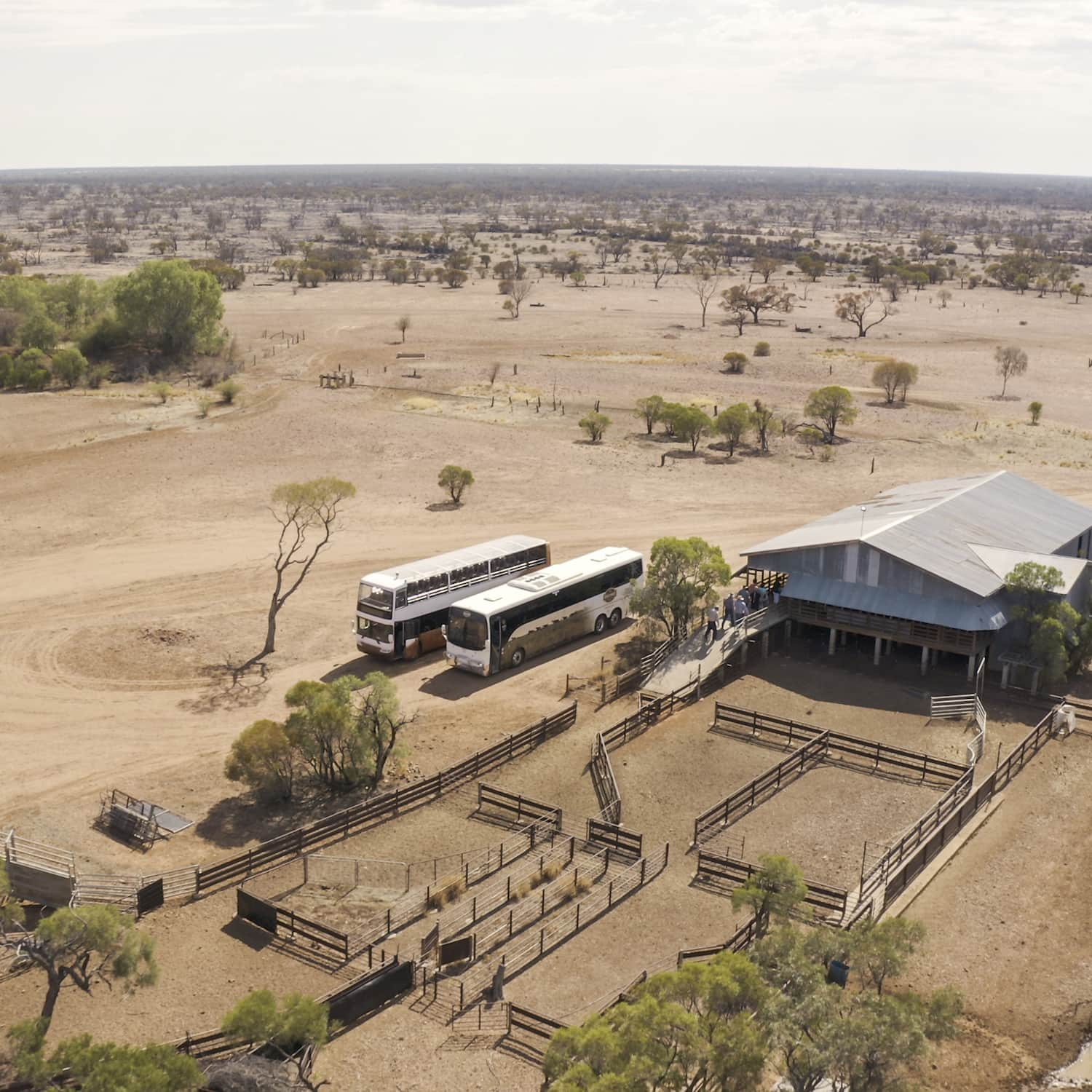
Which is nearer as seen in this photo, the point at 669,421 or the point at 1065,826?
the point at 1065,826

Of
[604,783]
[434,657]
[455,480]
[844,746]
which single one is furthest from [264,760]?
[455,480]

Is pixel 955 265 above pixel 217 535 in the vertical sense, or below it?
above

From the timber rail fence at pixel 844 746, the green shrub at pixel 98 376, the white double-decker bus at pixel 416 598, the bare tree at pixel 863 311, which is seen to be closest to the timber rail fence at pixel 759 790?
the timber rail fence at pixel 844 746

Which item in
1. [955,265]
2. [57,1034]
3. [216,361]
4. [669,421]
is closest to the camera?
[57,1034]

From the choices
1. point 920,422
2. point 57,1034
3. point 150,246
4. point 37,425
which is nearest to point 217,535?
point 37,425

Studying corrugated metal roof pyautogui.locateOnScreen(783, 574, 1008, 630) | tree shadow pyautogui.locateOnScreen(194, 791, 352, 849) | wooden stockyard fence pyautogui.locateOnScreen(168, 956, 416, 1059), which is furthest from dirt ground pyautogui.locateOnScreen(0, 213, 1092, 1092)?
corrugated metal roof pyautogui.locateOnScreen(783, 574, 1008, 630)

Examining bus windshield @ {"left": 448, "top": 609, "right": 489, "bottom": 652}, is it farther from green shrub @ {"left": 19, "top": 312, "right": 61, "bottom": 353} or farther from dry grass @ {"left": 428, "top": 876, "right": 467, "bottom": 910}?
green shrub @ {"left": 19, "top": 312, "right": 61, "bottom": 353}

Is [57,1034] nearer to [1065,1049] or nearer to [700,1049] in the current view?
[700,1049]
